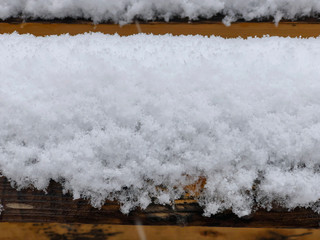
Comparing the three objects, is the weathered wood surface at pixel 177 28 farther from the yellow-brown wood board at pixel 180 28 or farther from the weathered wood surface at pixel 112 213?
the weathered wood surface at pixel 112 213

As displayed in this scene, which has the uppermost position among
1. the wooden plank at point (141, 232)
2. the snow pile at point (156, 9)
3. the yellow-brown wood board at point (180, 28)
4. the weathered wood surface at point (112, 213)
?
the snow pile at point (156, 9)

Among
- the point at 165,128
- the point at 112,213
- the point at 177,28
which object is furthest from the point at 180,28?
the point at 112,213

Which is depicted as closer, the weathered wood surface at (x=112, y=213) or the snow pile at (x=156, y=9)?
the weathered wood surface at (x=112, y=213)

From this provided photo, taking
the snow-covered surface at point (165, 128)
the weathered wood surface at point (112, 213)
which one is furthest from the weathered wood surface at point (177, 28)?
the weathered wood surface at point (112, 213)

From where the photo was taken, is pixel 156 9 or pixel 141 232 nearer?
pixel 141 232

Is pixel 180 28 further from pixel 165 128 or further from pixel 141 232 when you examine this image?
pixel 141 232

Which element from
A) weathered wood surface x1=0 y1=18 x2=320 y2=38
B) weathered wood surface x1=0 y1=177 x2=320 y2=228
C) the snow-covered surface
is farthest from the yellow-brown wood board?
weathered wood surface x1=0 y1=177 x2=320 y2=228
